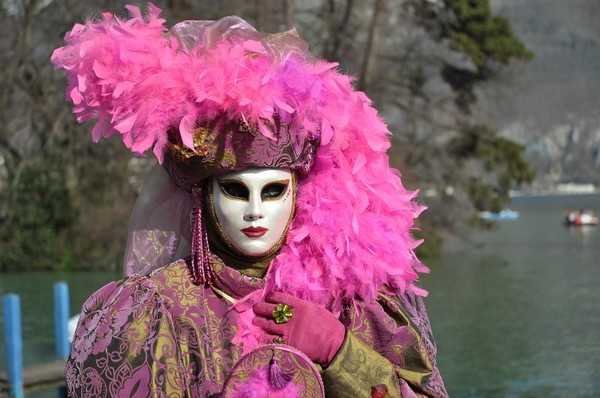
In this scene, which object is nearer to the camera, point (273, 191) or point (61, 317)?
point (273, 191)

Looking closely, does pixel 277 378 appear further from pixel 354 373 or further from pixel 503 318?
pixel 503 318

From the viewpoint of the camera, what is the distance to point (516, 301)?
1313 centimetres

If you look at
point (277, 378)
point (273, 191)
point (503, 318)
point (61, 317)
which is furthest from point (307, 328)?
point (503, 318)

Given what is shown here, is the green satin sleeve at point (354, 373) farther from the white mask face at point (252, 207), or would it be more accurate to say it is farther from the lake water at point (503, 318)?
the lake water at point (503, 318)

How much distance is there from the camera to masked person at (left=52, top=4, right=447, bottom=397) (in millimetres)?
2463

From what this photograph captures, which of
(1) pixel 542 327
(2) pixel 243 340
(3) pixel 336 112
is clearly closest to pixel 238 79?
(3) pixel 336 112

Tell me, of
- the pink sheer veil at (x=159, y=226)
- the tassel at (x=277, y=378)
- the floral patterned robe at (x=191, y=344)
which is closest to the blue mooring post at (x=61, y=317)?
the pink sheer veil at (x=159, y=226)

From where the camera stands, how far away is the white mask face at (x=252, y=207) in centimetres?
257

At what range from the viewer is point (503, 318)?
38.5ft

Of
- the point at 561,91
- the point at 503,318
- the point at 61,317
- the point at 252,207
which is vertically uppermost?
the point at 561,91

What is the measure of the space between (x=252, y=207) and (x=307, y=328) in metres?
0.33

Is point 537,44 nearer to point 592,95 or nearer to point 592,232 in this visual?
point 592,95

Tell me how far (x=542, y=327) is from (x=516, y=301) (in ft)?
6.71

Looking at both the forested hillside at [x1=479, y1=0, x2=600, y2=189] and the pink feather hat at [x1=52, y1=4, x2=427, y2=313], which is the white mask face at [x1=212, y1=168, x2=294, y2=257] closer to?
the pink feather hat at [x1=52, y1=4, x2=427, y2=313]
